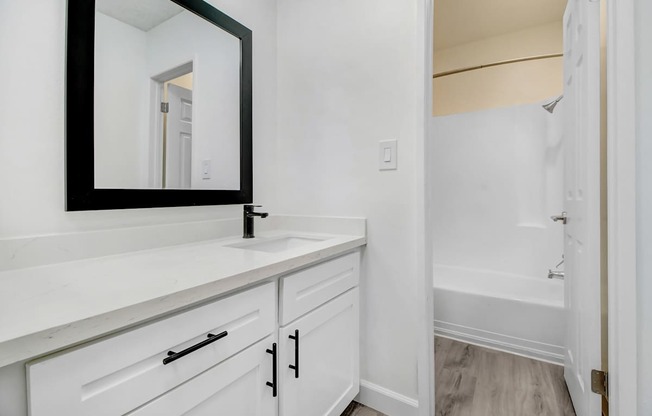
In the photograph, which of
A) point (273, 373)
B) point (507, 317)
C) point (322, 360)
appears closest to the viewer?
point (273, 373)

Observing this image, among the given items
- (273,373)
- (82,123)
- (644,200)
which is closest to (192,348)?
(273,373)

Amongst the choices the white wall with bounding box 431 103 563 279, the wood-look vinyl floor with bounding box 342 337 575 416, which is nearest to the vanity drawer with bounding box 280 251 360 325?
the wood-look vinyl floor with bounding box 342 337 575 416

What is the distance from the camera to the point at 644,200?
0.98 metres

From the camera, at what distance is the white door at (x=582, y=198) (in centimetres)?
113

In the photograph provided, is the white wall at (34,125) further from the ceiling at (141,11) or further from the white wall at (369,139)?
the white wall at (369,139)

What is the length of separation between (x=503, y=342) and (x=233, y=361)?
1.86m

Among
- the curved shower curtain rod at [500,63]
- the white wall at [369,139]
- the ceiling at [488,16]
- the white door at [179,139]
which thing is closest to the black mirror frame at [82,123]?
the white door at [179,139]

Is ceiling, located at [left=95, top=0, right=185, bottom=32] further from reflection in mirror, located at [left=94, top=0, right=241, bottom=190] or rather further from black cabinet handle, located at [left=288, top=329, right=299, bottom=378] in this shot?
black cabinet handle, located at [left=288, top=329, right=299, bottom=378]

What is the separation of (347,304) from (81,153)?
110 cm

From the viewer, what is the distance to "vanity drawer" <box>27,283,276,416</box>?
0.49 m

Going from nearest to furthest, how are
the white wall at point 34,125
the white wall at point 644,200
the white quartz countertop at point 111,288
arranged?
the white quartz countertop at point 111,288 < the white wall at point 34,125 < the white wall at point 644,200

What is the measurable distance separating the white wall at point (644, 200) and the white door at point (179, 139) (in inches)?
62.9

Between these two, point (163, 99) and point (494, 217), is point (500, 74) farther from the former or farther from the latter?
point (163, 99)

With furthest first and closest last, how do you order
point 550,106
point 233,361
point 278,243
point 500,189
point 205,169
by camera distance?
point 500,189
point 550,106
point 278,243
point 205,169
point 233,361
